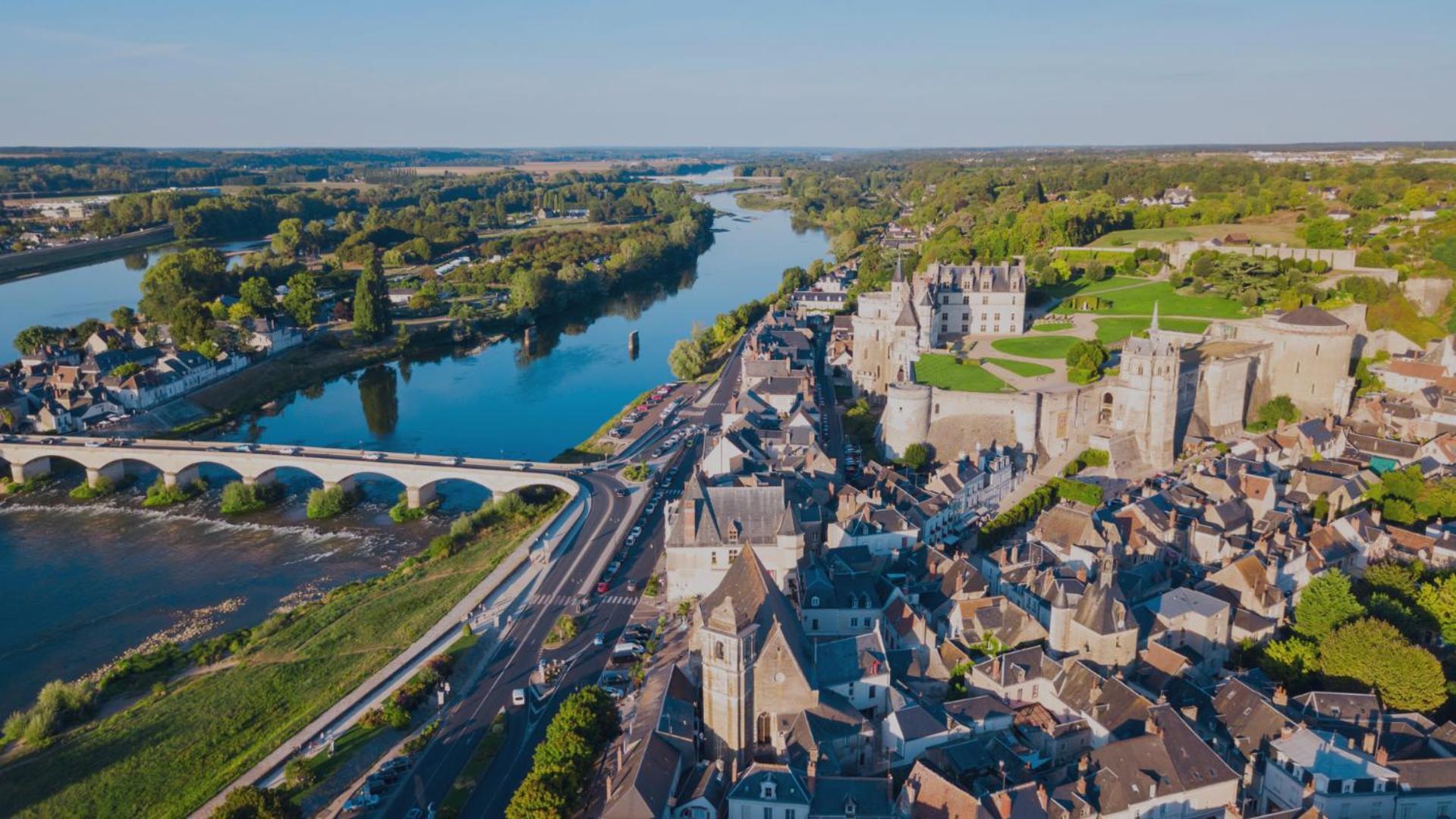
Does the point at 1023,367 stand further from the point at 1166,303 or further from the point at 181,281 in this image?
the point at 181,281

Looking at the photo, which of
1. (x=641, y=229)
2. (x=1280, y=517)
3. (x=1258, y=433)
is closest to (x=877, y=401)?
(x=1258, y=433)

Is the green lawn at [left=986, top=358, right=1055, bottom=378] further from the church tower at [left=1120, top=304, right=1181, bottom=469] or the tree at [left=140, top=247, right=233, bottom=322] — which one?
the tree at [left=140, top=247, right=233, bottom=322]

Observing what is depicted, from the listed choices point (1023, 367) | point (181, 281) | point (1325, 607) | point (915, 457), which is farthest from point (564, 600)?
point (181, 281)

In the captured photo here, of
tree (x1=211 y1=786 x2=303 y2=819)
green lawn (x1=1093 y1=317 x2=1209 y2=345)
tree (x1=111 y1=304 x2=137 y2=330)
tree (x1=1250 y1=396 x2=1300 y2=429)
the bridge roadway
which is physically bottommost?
tree (x1=211 y1=786 x2=303 y2=819)

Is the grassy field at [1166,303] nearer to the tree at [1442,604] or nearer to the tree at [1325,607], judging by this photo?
the tree at [1442,604]

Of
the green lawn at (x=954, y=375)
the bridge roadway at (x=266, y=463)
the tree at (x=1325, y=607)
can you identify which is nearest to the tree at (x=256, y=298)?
the bridge roadway at (x=266, y=463)

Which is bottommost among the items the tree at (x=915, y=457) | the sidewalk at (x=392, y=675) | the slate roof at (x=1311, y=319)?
the sidewalk at (x=392, y=675)

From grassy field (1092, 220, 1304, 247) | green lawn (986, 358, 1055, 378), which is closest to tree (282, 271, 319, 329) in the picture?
green lawn (986, 358, 1055, 378)
